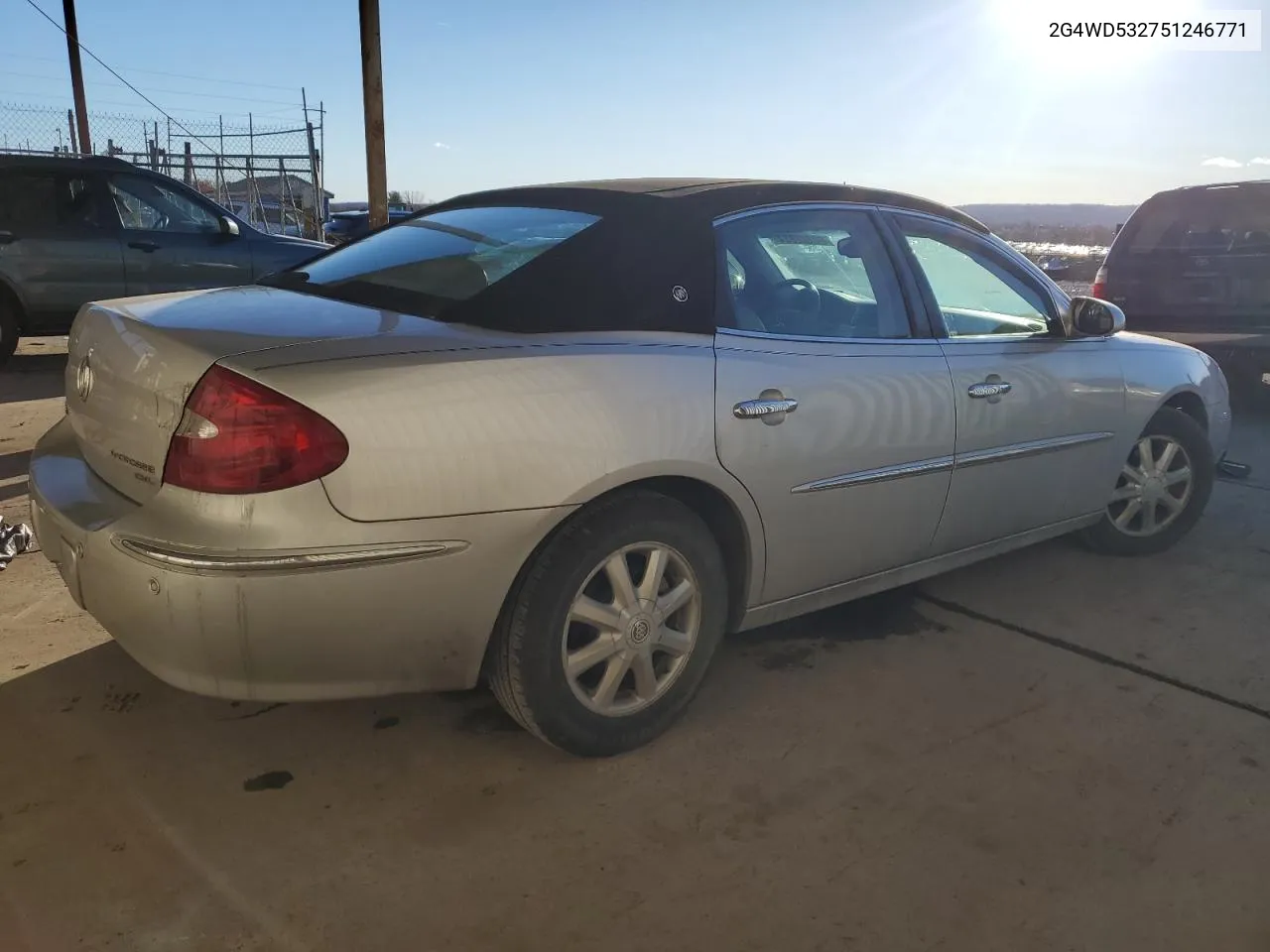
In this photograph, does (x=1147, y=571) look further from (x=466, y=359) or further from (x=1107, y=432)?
(x=466, y=359)

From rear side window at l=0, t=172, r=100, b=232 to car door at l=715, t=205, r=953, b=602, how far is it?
725 cm

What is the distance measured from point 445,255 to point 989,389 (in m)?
1.88

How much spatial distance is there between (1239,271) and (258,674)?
24.1 feet

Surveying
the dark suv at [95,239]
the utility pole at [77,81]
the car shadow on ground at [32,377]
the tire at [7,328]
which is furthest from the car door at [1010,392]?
the utility pole at [77,81]

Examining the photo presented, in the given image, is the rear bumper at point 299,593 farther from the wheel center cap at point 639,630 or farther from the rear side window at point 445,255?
the rear side window at point 445,255

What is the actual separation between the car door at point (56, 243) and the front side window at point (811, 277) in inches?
271

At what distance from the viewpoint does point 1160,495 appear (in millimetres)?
4426

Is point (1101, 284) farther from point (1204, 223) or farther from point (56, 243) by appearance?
point (56, 243)

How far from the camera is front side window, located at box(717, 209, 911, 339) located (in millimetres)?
2932

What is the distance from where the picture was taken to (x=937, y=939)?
211cm

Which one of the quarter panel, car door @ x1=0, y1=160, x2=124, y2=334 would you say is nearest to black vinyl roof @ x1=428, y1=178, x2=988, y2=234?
the quarter panel

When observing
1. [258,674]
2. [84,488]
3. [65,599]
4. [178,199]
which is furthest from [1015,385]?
[178,199]

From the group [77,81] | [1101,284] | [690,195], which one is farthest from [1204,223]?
[77,81]

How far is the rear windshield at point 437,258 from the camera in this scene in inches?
106
